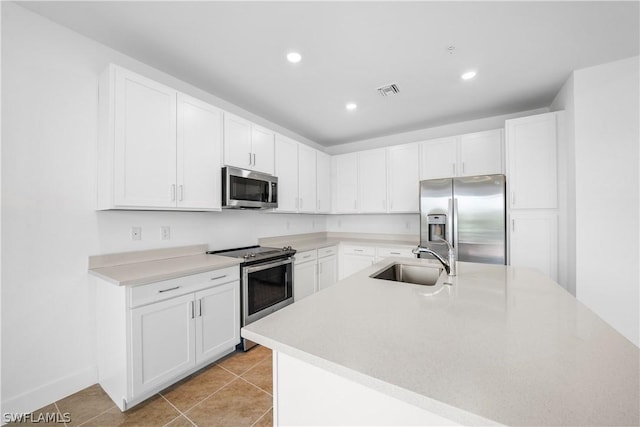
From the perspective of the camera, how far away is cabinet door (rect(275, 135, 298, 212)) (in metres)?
3.33

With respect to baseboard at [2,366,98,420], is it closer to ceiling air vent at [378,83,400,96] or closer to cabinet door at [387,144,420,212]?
ceiling air vent at [378,83,400,96]

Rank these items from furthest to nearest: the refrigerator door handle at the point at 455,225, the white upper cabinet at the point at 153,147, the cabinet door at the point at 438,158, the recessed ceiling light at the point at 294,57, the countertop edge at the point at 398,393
Answer: the cabinet door at the point at 438,158
the refrigerator door handle at the point at 455,225
the recessed ceiling light at the point at 294,57
the white upper cabinet at the point at 153,147
the countertop edge at the point at 398,393

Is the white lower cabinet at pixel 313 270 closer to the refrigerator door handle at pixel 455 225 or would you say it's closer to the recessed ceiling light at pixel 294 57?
the refrigerator door handle at pixel 455 225

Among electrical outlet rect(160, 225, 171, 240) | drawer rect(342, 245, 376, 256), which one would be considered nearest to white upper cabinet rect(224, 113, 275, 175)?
electrical outlet rect(160, 225, 171, 240)

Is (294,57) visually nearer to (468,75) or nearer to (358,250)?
(468,75)

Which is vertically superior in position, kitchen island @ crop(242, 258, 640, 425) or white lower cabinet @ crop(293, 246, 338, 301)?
kitchen island @ crop(242, 258, 640, 425)

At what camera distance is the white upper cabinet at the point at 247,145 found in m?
2.63

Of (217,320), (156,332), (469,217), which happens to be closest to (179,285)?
(156,332)

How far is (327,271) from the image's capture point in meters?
3.81

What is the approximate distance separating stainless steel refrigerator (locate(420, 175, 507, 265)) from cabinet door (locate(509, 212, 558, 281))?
0.13 meters

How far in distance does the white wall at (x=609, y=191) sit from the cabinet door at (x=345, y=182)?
8.61ft

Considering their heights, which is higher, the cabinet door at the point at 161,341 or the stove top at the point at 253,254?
the stove top at the point at 253,254

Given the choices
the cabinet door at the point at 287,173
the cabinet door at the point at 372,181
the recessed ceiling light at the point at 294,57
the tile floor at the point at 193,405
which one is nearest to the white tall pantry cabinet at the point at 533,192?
the cabinet door at the point at 372,181

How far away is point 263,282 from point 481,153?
10.3ft
